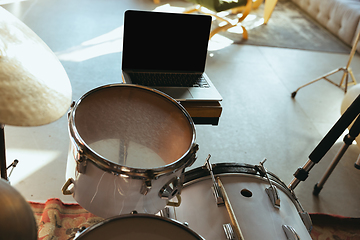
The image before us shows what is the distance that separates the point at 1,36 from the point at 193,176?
27.6 inches

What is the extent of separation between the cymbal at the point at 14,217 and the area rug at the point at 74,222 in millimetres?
853

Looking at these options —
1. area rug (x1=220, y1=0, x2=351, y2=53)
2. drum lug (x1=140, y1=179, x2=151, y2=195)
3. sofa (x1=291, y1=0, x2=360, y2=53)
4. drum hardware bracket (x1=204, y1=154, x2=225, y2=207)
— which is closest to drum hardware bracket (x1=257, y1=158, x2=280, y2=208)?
drum hardware bracket (x1=204, y1=154, x2=225, y2=207)

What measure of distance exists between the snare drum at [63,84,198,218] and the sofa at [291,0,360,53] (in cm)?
339

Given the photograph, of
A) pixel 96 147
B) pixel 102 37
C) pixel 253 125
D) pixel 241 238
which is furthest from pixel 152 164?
pixel 102 37

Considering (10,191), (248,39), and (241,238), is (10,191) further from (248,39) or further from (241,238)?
(248,39)

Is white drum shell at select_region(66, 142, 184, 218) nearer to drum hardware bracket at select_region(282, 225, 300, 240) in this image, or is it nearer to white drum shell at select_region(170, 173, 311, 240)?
white drum shell at select_region(170, 173, 311, 240)

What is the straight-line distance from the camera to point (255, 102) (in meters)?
2.51

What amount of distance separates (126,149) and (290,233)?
56 centimetres

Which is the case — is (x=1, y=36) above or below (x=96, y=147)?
above

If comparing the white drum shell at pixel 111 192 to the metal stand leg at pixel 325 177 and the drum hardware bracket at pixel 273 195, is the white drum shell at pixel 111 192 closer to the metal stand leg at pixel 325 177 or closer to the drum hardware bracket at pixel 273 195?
the drum hardware bracket at pixel 273 195

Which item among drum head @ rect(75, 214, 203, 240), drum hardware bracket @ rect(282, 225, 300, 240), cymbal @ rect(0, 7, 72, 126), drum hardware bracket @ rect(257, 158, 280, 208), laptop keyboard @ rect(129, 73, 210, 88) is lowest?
drum hardware bracket @ rect(282, 225, 300, 240)

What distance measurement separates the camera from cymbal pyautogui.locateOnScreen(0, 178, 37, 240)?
1.40ft

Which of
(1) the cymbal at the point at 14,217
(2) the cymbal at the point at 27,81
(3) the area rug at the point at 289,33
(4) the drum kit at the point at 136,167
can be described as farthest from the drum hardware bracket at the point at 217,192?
(3) the area rug at the point at 289,33

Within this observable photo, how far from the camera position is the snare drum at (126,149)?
2.68ft
